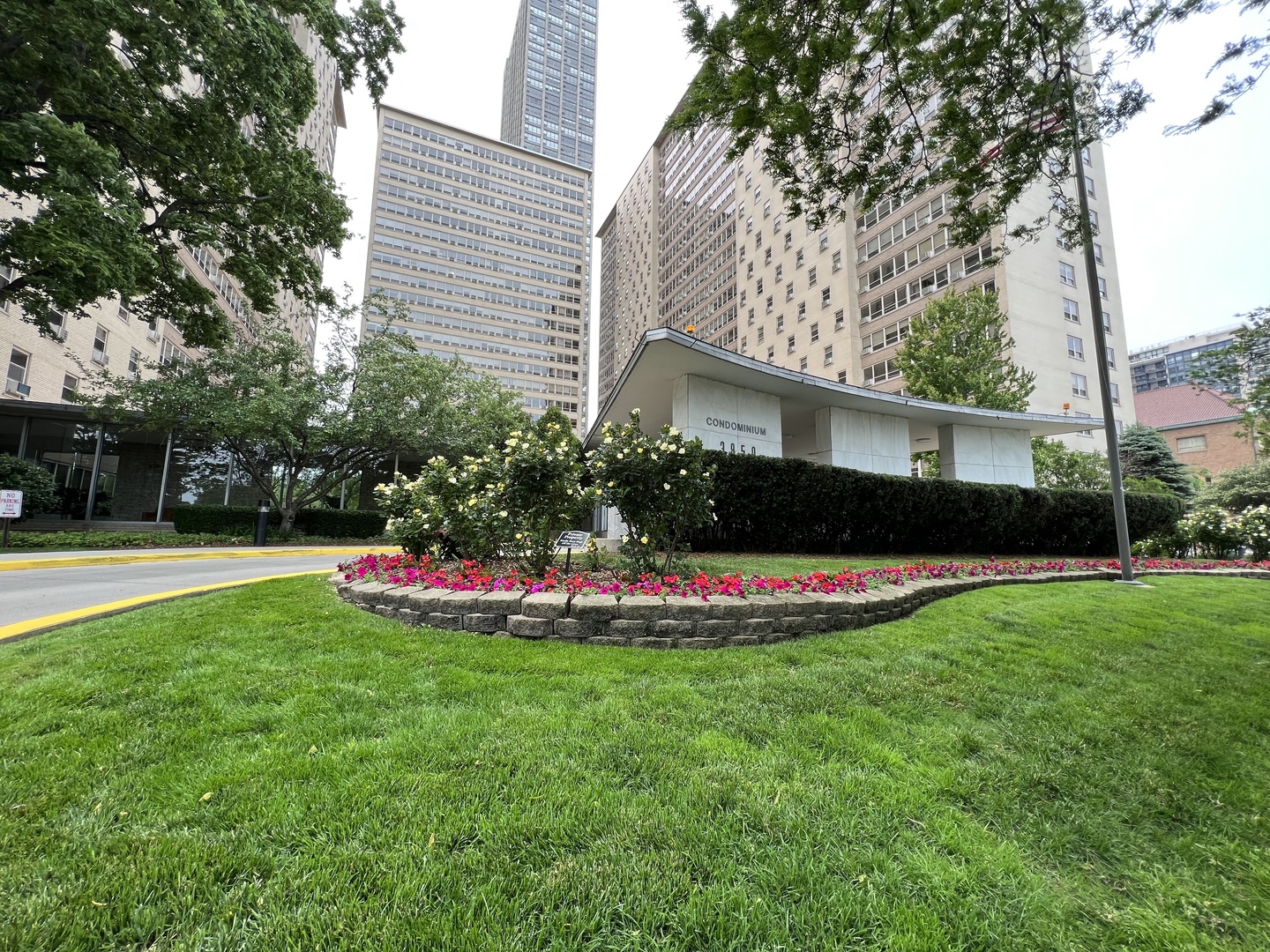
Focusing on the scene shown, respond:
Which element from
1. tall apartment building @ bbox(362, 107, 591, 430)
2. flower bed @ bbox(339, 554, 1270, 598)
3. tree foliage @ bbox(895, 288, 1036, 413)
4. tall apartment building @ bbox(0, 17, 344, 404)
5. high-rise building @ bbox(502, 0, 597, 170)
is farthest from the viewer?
high-rise building @ bbox(502, 0, 597, 170)

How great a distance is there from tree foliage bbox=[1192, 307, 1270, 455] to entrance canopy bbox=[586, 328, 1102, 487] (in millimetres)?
4406

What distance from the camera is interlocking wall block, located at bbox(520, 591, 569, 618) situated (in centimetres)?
381

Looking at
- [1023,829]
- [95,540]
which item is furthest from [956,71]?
[95,540]

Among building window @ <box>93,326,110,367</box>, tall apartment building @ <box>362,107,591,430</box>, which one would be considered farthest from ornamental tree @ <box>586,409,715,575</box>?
tall apartment building @ <box>362,107,591,430</box>

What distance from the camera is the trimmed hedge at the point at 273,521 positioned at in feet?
55.0

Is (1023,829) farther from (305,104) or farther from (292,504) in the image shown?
(292,504)

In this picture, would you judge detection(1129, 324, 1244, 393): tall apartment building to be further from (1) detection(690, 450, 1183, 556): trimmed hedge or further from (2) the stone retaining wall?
(2) the stone retaining wall

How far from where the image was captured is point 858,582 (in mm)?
4957

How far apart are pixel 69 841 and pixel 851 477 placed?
35.5 ft

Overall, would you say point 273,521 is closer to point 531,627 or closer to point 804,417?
point 531,627

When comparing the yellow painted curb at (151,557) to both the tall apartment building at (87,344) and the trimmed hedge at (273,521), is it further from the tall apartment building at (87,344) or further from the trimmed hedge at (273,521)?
the tall apartment building at (87,344)

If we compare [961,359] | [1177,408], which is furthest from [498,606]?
[1177,408]

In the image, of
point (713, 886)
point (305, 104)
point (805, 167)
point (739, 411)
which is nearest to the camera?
point (713, 886)

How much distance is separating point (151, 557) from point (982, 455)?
21870 millimetres
